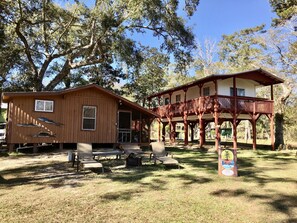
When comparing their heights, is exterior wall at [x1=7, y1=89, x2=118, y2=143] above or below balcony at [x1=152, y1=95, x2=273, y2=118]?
below

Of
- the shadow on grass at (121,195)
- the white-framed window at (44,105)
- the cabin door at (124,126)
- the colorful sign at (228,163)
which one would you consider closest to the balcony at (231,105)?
the cabin door at (124,126)

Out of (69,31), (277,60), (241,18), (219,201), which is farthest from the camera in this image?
(241,18)

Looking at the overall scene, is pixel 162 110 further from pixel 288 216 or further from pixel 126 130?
pixel 288 216

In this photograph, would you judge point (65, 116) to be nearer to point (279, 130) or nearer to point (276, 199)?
point (276, 199)

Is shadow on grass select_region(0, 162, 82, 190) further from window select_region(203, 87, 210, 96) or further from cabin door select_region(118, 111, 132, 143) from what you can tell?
window select_region(203, 87, 210, 96)

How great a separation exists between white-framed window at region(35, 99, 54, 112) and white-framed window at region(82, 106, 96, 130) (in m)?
1.73

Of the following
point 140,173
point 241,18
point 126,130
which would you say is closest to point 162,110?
point 126,130

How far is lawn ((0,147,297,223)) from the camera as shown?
473 cm

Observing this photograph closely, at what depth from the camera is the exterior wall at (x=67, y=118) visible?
13523 mm

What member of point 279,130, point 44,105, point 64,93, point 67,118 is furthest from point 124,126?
point 279,130

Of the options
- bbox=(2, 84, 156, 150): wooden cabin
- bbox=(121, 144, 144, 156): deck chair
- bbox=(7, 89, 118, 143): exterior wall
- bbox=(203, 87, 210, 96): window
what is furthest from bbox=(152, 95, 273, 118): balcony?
bbox=(121, 144, 144, 156): deck chair

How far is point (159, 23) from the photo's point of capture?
16.4 m

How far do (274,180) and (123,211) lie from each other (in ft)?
16.3

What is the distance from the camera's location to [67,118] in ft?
47.3
